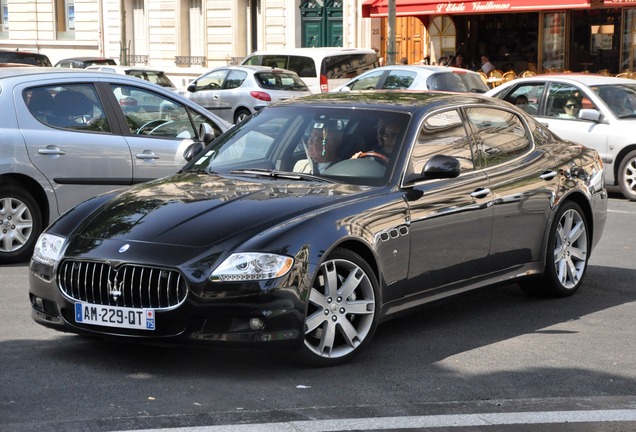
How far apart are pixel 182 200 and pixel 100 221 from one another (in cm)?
46

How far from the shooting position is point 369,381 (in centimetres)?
629

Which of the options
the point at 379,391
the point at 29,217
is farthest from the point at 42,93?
the point at 379,391

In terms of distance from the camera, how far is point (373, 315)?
22.0 feet

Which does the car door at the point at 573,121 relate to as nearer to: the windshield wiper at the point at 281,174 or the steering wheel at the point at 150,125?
the steering wheel at the point at 150,125

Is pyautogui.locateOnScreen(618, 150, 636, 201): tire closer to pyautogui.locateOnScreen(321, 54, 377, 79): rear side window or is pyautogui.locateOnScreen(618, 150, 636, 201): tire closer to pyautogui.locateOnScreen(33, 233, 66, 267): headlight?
pyautogui.locateOnScreen(33, 233, 66, 267): headlight

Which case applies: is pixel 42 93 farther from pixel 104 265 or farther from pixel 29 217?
pixel 104 265

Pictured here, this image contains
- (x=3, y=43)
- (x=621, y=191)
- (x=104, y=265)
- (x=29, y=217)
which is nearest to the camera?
(x=104, y=265)

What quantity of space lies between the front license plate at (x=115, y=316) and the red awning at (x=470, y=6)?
2339 cm

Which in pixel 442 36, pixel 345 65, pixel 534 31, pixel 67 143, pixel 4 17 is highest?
pixel 4 17

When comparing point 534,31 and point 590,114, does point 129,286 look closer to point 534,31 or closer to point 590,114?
point 590,114

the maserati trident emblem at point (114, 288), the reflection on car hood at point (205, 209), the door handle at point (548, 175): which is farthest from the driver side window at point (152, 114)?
the maserati trident emblem at point (114, 288)

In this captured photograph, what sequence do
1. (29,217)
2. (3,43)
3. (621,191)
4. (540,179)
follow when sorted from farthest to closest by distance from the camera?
(3,43) < (621,191) < (29,217) < (540,179)

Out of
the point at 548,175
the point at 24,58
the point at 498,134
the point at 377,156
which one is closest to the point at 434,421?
the point at 377,156

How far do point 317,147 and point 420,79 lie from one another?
49.3 feet
